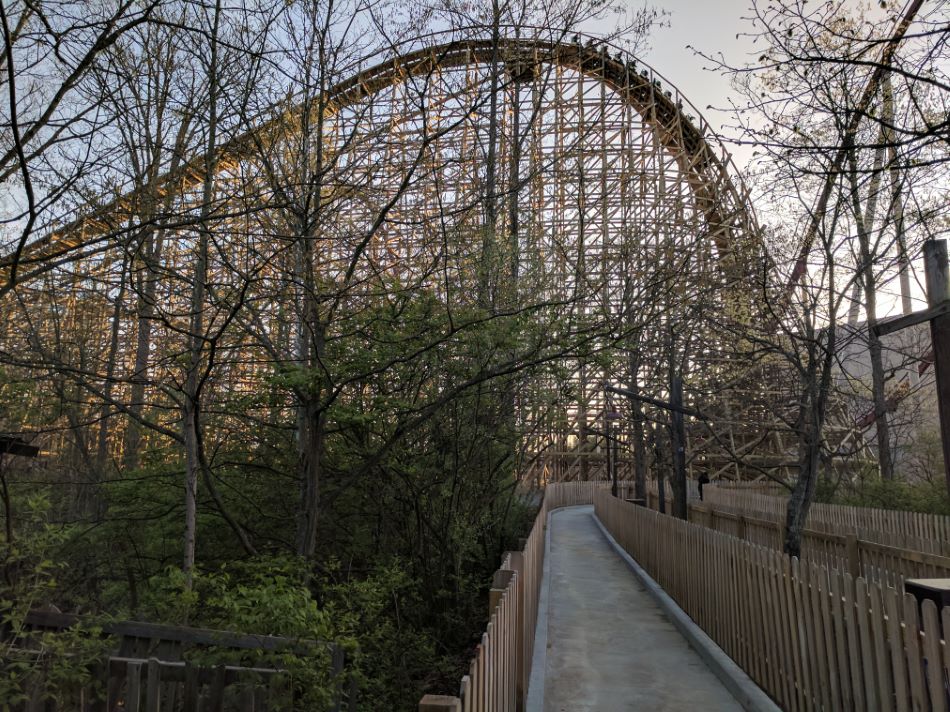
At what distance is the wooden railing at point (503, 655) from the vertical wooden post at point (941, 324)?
374cm

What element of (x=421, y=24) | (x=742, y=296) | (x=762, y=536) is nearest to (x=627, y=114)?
(x=742, y=296)

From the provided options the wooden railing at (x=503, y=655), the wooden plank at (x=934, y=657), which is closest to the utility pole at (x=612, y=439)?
the wooden railing at (x=503, y=655)

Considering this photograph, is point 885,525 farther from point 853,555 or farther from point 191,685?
point 191,685

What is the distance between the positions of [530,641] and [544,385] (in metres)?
4.49

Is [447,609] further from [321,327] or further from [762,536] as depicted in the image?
[762,536]

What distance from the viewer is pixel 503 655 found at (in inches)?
158

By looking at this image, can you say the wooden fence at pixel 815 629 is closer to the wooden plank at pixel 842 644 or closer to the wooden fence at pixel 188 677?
the wooden plank at pixel 842 644

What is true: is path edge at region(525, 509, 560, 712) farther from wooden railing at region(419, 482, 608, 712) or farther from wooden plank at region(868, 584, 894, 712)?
wooden plank at region(868, 584, 894, 712)

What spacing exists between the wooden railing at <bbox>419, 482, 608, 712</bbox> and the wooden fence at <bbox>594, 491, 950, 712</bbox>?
70.9 inches

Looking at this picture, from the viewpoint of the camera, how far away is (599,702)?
17.7 feet

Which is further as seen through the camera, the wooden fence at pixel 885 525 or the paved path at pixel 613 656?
the wooden fence at pixel 885 525

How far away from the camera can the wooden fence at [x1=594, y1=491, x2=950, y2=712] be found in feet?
11.1

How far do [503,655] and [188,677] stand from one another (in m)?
1.74

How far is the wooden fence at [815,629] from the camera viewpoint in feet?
11.1
